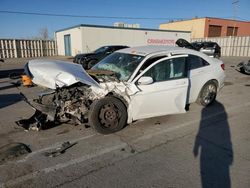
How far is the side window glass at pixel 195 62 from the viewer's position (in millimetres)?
5367

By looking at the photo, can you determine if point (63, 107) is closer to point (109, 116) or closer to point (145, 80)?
point (109, 116)

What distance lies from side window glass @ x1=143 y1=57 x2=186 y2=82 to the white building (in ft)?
70.1

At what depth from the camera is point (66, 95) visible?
420 cm

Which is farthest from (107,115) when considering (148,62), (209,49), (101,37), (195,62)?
(101,37)

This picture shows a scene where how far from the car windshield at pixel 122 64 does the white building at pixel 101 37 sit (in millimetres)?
20493

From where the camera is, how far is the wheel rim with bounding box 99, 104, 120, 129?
411 cm

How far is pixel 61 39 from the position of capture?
31.4 meters

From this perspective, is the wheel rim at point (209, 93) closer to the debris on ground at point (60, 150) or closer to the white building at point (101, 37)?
the debris on ground at point (60, 150)

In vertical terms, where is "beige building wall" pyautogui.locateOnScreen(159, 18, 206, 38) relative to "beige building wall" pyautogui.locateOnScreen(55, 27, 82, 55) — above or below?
above

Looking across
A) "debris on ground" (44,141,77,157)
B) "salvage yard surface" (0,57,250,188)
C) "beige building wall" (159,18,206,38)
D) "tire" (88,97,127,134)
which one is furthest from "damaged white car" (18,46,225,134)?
"beige building wall" (159,18,206,38)

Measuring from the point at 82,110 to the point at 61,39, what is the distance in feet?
97.8

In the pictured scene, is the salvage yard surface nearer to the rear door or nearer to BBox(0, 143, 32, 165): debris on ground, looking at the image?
BBox(0, 143, 32, 165): debris on ground

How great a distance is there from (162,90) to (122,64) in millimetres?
1107

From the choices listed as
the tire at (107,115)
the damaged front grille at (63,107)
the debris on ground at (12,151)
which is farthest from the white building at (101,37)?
the debris on ground at (12,151)
